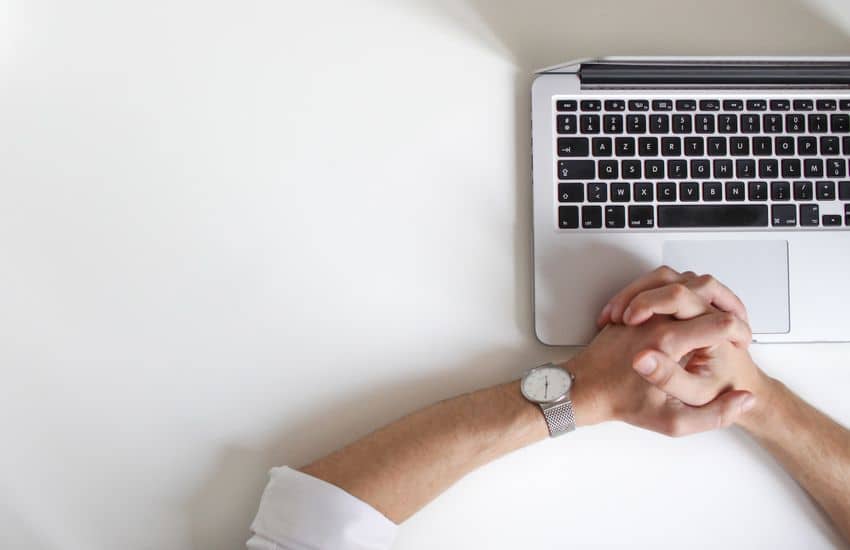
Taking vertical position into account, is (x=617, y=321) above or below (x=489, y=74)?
below

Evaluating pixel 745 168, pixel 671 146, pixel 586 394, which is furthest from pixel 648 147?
pixel 586 394

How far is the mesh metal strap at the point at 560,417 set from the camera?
852 mm

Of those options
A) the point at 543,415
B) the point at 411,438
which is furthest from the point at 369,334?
the point at 543,415

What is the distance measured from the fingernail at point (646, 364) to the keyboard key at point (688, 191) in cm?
25

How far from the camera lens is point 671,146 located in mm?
900

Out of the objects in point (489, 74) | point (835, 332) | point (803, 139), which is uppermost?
point (489, 74)

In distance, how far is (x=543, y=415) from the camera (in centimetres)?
86

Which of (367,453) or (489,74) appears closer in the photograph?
(367,453)

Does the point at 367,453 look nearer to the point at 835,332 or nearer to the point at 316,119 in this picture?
the point at 316,119

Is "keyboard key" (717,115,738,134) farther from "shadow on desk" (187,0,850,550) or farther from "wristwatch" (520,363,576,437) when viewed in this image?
"wristwatch" (520,363,576,437)

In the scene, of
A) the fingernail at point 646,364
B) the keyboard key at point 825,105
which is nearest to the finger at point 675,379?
the fingernail at point 646,364

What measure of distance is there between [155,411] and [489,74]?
68 centimetres

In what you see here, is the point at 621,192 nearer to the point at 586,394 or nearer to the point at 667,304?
the point at 667,304

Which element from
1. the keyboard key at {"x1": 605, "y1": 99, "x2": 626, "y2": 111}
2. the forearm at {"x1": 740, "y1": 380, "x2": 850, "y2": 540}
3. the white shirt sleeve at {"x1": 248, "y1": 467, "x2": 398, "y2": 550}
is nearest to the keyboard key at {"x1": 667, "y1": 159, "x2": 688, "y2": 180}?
the keyboard key at {"x1": 605, "y1": 99, "x2": 626, "y2": 111}
